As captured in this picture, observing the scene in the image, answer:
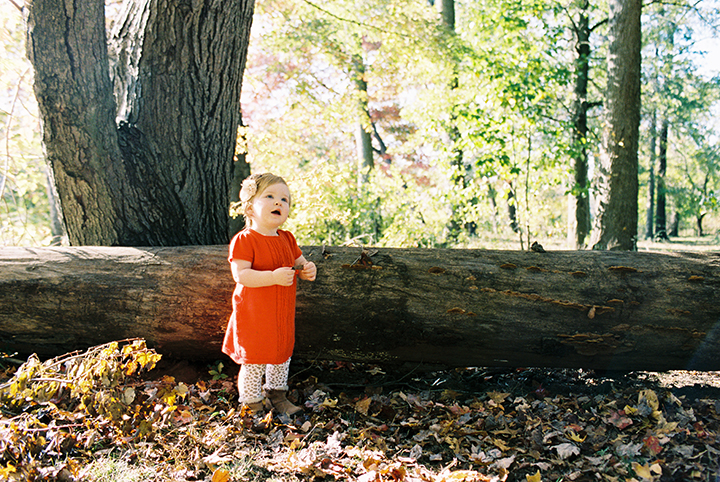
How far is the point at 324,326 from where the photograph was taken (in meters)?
3.57

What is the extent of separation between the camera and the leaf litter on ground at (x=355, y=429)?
2.46 metres

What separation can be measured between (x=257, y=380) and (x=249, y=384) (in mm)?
58

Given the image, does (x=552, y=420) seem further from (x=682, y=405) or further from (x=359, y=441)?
(x=359, y=441)

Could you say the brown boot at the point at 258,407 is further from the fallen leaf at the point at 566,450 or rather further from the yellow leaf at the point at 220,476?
the fallen leaf at the point at 566,450

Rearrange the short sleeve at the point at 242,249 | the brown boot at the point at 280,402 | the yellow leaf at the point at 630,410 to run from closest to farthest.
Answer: the short sleeve at the point at 242,249
the yellow leaf at the point at 630,410
the brown boot at the point at 280,402

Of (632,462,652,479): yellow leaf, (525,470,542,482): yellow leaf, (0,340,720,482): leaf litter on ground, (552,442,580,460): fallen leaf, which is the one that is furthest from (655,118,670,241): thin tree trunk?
(525,470,542,482): yellow leaf

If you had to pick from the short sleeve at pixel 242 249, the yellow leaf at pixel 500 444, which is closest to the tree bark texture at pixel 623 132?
the yellow leaf at pixel 500 444

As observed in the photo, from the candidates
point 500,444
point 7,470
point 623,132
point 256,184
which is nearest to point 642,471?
point 500,444

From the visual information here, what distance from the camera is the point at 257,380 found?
3.13 meters

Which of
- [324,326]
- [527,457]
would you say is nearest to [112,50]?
[324,326]

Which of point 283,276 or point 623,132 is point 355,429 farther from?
point 623,132

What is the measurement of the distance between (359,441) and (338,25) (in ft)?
27.6

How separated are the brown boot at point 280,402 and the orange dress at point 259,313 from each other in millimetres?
312

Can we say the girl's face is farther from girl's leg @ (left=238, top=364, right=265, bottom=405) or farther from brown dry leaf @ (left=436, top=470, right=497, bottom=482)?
brown dry leaf @ (left=436, top=470, right=497, bottom=482)
